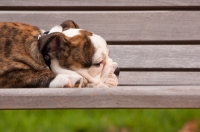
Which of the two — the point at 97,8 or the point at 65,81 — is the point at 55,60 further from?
the point at 97,8

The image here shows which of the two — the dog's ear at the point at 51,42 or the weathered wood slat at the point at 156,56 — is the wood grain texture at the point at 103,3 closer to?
the weathered wood slat at the point at 156,56

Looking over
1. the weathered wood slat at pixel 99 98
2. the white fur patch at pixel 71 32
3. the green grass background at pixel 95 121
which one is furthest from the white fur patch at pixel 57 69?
the green grass background at pixel 95 121

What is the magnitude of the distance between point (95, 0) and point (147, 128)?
1046mm

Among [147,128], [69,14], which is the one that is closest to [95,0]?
[69,14]

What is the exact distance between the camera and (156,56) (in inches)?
135

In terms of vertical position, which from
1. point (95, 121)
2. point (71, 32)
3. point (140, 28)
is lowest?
point (95, 121)

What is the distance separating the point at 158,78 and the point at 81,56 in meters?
0.61

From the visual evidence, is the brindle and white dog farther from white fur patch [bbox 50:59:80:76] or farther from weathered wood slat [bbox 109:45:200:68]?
weathered wood slat [bbox 109:45:200:68]

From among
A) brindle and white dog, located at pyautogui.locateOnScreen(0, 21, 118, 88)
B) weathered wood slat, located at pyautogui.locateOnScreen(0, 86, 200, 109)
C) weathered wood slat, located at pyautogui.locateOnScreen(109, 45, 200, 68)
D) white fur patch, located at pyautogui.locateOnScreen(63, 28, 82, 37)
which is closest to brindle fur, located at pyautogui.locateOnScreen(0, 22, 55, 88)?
brindle and white dog, located at pyautogui.locateOnScreen(0, 21, 118, 88)

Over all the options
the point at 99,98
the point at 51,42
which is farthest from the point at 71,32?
the point at 99,98

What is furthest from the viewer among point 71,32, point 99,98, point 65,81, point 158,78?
point 158,78

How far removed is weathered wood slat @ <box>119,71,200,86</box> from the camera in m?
3.40

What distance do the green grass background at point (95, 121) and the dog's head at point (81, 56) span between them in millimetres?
1188

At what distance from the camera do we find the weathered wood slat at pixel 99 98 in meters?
2.39
